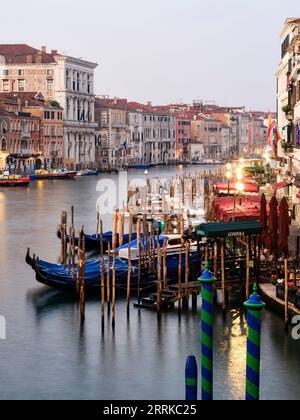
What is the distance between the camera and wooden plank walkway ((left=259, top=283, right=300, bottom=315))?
489 inches

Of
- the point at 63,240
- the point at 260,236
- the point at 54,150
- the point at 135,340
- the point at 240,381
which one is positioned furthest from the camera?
the point at 54,150

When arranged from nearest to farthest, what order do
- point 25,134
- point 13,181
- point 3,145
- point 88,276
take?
point 88,276, point 13,181, point 3,145, point 25,134

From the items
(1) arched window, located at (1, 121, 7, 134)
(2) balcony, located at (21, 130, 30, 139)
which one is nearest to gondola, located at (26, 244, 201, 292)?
(1) arched window, located at (1, 121, 7, 134)

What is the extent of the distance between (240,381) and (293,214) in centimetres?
1101

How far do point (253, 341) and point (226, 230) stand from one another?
19.4ft

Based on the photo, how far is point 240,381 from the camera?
10.6 metres

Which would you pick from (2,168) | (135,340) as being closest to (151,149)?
(2,168)

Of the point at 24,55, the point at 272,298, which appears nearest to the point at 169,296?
the point at 272,298

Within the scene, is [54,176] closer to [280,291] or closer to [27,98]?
[27,98]

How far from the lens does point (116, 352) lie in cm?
1198

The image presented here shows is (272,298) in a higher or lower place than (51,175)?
lower

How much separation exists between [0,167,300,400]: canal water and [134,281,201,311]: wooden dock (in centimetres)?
18

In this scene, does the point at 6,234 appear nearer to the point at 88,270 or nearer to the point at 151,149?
the point at 88,270

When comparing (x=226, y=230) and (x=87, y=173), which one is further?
(x=87, y=173)
